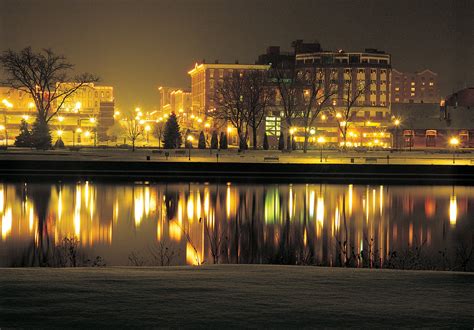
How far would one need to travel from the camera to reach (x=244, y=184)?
45.6 meters

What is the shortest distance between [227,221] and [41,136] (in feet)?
191

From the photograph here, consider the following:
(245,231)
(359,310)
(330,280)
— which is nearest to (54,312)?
(359,310)

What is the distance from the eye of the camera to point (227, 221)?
2938 cm

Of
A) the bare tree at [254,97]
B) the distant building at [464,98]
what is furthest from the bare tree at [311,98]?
the distant building at [464,98]

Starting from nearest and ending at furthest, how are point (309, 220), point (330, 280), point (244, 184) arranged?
point (330, 280)
point (309, 220)
point (244, 184)

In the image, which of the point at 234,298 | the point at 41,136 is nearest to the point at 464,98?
the point at 41,136

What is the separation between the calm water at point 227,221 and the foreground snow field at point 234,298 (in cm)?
761

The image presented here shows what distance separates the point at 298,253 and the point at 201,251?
9.14 feet

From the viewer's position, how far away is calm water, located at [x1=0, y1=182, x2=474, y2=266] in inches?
848

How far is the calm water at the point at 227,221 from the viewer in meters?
Result: 21.5

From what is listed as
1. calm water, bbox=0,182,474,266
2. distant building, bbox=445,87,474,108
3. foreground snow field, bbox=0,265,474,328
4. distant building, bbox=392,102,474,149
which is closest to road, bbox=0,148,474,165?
calm water, bbox=0,182,474,266

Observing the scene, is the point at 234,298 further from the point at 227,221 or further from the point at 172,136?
the point at 172,136

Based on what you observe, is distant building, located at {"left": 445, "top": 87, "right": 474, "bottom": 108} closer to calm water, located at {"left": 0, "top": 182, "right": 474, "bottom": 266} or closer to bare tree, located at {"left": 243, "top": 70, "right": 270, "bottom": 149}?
bare tree, located at {"left": 243, "top": 70, "right": 270, "bottom": 149}

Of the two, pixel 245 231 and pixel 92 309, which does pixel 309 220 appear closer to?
pixel 245 231
